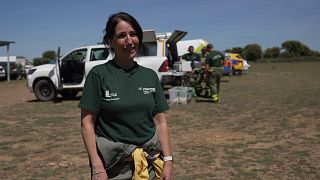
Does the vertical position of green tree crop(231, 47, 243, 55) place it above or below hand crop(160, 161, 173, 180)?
above

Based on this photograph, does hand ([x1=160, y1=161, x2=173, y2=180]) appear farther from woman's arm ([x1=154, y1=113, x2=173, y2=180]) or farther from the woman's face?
the woman's face

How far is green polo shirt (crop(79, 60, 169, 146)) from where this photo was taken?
2.25m

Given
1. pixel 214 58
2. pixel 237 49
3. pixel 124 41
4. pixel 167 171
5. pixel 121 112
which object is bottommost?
pixel 167 171

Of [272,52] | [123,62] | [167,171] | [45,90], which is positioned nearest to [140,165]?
[167,171]

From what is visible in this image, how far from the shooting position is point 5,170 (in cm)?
545

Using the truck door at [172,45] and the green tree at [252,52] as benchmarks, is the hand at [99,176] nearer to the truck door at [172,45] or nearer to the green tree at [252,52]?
the truck door at [172,45]

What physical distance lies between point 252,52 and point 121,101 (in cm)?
10600

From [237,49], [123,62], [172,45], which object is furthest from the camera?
[237,49]

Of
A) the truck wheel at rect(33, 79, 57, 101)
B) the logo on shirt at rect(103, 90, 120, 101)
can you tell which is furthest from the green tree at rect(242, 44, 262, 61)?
the logo on shirt at rect(103, 90, 120, 101)

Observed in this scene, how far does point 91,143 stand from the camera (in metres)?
2.26

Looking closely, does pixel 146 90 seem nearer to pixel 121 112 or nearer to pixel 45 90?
pixel 121 112

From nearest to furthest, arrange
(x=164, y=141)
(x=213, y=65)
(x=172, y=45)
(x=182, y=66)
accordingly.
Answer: (x=164, y=141) < (x=213, y=65) < (x=182, y=66) < (x=172, y=45)

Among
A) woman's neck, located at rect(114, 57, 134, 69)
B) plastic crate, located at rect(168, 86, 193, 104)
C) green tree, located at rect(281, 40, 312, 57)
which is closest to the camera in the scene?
woman's neck, located at rect(114, 57, 134, 69)

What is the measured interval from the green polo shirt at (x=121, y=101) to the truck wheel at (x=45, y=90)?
11.8m
